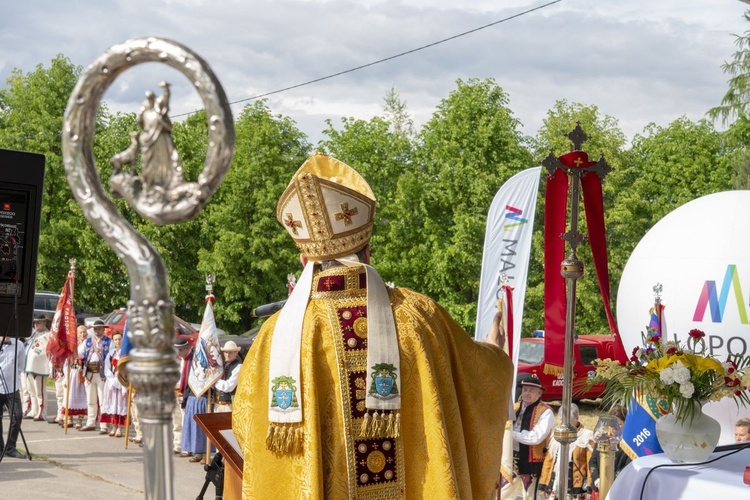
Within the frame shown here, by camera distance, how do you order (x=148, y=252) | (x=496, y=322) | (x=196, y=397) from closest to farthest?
(x=148, y=252), (x=496, y=322), (x=196, y=397)

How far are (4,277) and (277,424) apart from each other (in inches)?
91.0

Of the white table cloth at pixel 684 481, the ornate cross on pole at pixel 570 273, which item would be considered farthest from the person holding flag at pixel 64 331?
the white table cloth at pixel 684 481

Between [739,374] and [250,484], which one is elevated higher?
[739,374]

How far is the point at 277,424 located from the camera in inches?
176

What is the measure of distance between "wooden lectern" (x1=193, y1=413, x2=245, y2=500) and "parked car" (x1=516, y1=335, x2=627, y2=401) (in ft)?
46.9

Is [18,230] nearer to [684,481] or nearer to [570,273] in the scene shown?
[570,273]

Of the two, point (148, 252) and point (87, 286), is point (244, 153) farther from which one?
point (148, 252)

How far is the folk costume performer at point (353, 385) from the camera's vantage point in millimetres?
4480

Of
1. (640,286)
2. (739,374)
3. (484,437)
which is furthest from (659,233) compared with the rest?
(484,437)

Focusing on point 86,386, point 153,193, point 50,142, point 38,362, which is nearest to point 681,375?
point 153,193

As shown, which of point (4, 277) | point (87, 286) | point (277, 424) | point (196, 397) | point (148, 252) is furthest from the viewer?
point (87, 286)

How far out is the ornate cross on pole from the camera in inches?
228

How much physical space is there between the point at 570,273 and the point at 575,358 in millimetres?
15822

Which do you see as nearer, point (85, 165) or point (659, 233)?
point (85, 165)
